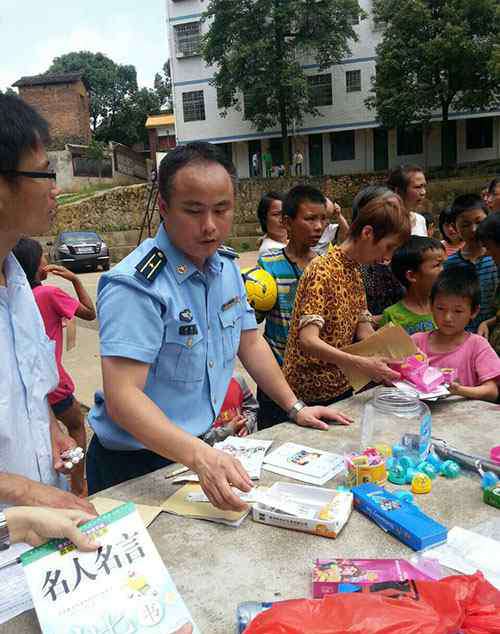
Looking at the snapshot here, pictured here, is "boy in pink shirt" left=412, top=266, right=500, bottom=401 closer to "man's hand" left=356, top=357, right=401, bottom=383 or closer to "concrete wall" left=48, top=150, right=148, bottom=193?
"man's hand" left=356, top=357, right=401, bottom=383

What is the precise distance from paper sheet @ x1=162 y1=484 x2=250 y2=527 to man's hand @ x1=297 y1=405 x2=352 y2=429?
Answer: 531 mm

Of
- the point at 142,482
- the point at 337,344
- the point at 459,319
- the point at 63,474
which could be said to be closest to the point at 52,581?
the point at 142,482

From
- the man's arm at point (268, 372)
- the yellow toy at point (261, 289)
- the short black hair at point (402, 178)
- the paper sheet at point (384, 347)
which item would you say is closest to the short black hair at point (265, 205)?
the short black hair at point (402, 178)

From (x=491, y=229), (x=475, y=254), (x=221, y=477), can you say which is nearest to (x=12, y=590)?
(x=221, y=477)

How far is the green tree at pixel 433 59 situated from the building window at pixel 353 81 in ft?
8.26

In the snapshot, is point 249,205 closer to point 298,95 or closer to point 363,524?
point 298,95

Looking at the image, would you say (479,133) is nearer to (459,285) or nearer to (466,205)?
(466,205)

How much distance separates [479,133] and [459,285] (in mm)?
23344

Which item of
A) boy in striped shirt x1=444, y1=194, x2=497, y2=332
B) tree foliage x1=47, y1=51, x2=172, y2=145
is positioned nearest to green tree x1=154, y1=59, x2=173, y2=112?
tree foliage x1=47, y1=51, x2=172, y2=145

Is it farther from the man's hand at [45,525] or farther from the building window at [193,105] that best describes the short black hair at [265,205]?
the building window at [193,105]

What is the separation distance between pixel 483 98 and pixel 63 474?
21421 mm

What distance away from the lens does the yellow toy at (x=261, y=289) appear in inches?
113

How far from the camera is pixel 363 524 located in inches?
53.2

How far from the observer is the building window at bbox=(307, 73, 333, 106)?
2369cm
